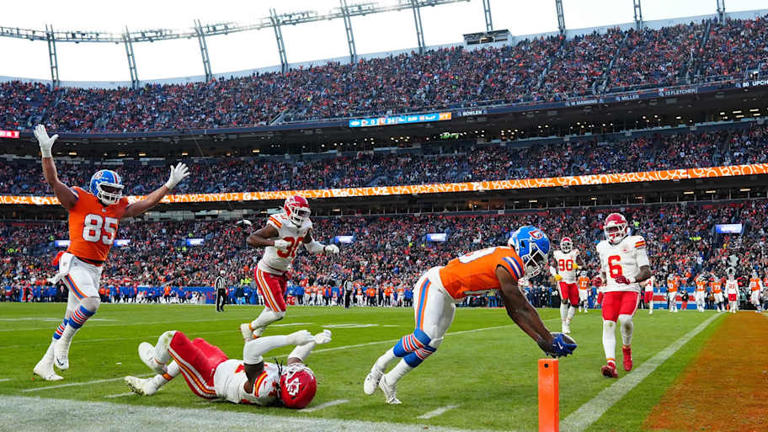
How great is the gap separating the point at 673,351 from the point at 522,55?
138 ft

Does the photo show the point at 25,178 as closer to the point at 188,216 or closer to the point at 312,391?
the point at 188,216

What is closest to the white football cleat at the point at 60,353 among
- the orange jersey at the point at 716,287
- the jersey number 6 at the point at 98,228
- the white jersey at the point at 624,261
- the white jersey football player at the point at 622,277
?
the jersey number 6 at the point at 98,228

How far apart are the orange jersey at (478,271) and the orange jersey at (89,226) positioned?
438 centimetres

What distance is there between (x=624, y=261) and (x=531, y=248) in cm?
369

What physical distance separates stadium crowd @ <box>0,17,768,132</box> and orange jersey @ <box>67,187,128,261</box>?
3823cm

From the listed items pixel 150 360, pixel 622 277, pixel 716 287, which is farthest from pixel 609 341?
pixel 716 287

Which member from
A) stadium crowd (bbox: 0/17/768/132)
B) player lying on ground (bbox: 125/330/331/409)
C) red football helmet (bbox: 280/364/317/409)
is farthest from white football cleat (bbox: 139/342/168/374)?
stadium crowd (bbox: 0/17/768/132)

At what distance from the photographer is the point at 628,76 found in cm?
4297

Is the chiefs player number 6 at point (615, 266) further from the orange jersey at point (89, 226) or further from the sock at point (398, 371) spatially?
the orange jersey at point (89, 226)

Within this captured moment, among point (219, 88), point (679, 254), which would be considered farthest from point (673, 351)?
point (219, 88)

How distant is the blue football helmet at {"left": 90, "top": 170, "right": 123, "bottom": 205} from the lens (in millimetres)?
7961

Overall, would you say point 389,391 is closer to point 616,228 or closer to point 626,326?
point 626,326

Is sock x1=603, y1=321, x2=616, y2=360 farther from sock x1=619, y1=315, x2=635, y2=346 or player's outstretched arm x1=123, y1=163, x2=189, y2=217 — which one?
player's outstretched arm x1=123, y1=163, x2=189, y2=217

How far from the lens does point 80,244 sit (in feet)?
25.7
